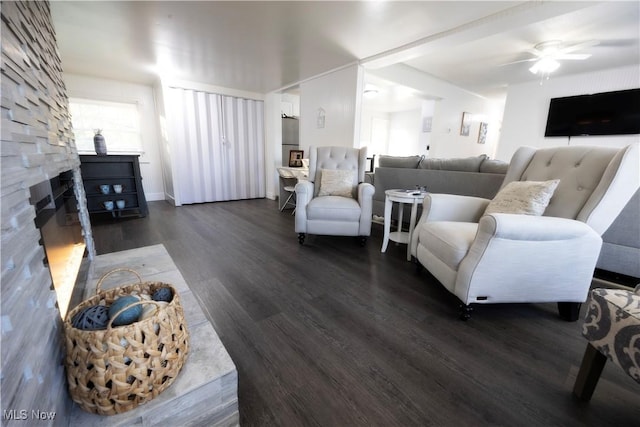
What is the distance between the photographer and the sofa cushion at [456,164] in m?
2.48

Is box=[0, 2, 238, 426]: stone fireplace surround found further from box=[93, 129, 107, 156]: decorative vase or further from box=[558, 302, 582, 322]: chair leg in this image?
box=[93, 129, 107, 156]: decorative vase

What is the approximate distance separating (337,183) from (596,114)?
4.93 meters

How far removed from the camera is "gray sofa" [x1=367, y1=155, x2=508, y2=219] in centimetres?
237

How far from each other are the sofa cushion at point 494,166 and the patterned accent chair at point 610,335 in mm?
1554

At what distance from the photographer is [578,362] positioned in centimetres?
119

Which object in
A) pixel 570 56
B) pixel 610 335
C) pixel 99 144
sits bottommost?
pixel 610 335

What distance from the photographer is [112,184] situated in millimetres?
3445

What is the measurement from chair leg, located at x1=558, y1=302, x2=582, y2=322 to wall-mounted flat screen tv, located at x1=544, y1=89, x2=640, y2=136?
186 inches

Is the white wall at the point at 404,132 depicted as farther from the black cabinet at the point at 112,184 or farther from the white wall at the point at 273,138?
the black cabinet at the point at 112,184

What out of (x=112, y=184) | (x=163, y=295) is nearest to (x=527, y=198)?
(x=163, y=295)

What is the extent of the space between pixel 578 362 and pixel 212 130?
5.14m

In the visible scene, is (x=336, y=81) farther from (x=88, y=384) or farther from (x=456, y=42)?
(x=88, y=384)

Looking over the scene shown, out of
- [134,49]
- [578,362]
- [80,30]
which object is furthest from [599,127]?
[80,30]

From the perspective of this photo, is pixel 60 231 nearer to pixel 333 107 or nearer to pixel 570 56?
pixel 333 107
